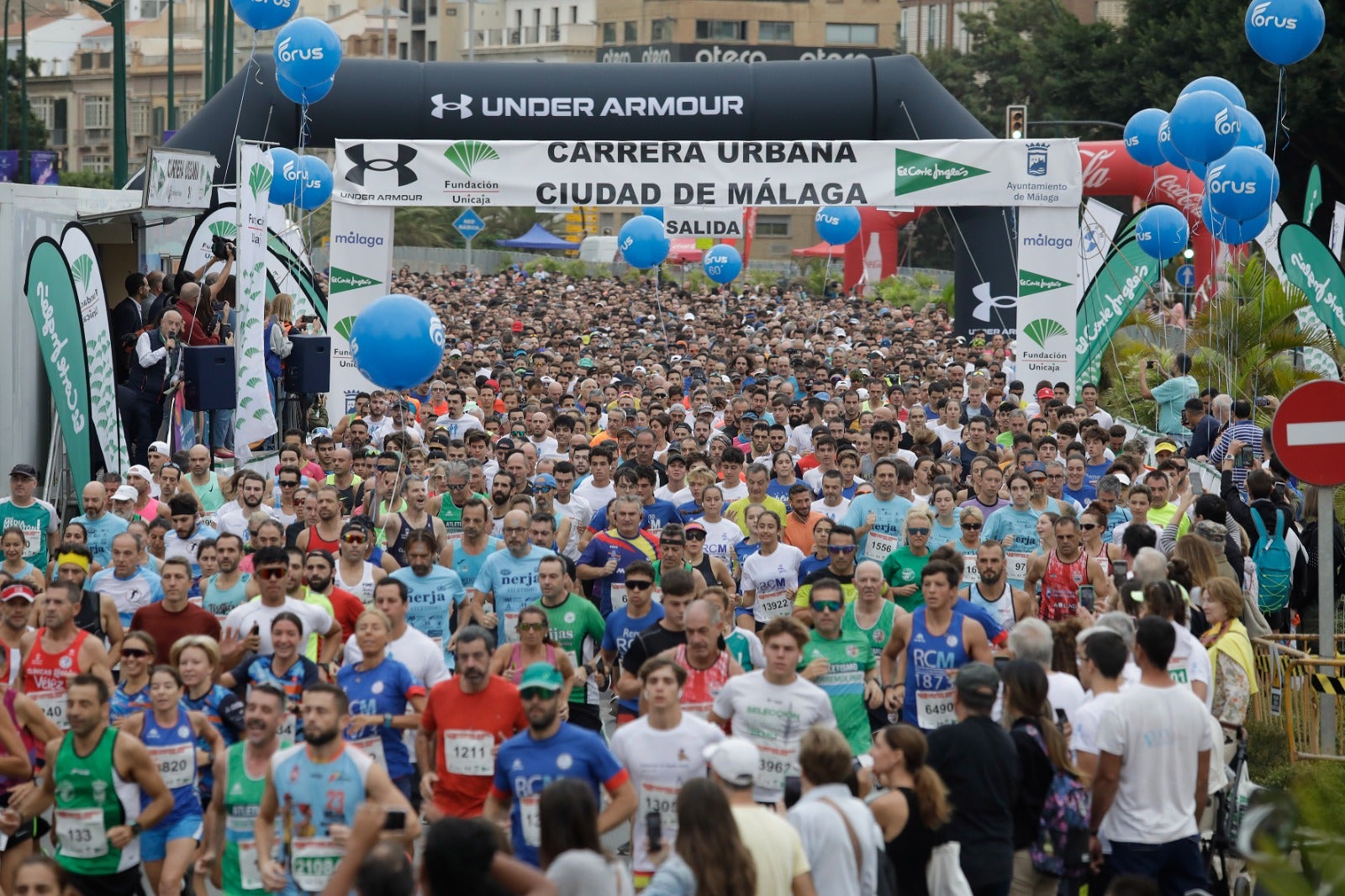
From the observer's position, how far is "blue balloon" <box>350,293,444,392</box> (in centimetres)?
1172

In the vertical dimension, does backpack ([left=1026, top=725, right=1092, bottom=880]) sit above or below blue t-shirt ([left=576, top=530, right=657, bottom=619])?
below

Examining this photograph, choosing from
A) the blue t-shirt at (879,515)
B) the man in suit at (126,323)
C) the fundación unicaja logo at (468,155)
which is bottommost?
the blue t-shirt at (879,515)

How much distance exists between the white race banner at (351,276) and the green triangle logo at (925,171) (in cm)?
587

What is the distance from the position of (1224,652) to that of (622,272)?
191 ft

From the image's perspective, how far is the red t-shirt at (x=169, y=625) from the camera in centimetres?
893

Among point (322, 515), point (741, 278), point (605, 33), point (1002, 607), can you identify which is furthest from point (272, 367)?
point (605, 33)

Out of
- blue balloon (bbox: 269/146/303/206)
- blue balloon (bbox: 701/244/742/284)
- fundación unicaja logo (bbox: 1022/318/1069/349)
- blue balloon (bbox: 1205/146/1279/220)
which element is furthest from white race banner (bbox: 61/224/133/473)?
blue balloon (bbox: 701/244/742/284)

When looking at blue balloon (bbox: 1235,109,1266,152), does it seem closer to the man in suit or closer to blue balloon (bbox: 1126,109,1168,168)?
blue balloon (bbox: 1126,109,1168,168)

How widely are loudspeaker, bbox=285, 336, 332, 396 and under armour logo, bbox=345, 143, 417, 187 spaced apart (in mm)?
2253

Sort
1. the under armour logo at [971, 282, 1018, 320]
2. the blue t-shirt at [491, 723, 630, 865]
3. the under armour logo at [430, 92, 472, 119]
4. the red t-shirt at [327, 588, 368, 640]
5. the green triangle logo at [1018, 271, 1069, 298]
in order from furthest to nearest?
the under armour logo at [971, 282, 1018, 320], the under armour logo at [430, 92, 472, 119], the green triangle logo at [1018, 271, 1069, 298], the red t-shirt at [327, 588, 368, 640], the blue t-shirt at [491, 723, 630, 865]

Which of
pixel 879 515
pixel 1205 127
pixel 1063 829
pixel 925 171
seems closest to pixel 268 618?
pixel 1063 829

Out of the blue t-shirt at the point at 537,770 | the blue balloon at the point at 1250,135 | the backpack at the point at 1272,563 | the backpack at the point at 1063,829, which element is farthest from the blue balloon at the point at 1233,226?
the blue t-shirt at the point at 537,770

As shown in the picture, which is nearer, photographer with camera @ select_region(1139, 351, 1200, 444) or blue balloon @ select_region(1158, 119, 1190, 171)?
photographer with camera @ select_region(1139, 351, 1200, 444)

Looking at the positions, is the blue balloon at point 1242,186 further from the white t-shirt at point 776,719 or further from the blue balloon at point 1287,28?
the white t-shirt at point 776,719
